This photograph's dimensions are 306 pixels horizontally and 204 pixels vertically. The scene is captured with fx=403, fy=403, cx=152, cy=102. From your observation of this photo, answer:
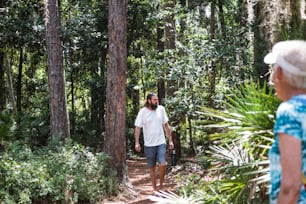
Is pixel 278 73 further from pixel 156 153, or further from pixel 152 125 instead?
pixel 156 153

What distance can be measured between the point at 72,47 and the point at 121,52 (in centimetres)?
742

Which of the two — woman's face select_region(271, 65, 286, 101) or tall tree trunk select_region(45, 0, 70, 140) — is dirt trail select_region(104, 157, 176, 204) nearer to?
tall tree trunk select_region(45, 0, 70, 140)

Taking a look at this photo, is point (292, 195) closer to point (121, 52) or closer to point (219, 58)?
point (121, 52)

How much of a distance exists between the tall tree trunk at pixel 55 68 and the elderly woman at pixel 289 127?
25.9 ft

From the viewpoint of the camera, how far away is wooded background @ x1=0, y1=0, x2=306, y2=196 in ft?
26.3

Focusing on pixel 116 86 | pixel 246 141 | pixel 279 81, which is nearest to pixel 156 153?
pixel 116 86

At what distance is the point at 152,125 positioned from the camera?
730cm

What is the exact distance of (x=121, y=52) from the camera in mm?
8438

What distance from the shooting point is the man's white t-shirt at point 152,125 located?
23.9 feet

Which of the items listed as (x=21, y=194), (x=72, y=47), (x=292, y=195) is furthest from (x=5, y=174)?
(x=72, y=47)

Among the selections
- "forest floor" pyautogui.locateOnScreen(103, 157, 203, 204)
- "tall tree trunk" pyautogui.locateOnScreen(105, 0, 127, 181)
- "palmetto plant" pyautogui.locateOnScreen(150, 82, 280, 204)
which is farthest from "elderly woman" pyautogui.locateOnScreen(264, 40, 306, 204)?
"tall tree trunk" pyautogui.locateOnScreen(105, 0, 127, 181)

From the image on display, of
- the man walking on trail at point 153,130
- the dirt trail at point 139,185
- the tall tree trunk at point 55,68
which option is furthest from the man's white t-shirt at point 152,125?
the tall tree trunk at point 55,68

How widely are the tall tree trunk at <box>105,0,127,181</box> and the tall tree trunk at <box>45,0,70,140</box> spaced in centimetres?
164

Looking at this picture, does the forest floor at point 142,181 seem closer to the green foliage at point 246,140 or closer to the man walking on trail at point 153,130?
the man walking on trail at point 153,130
